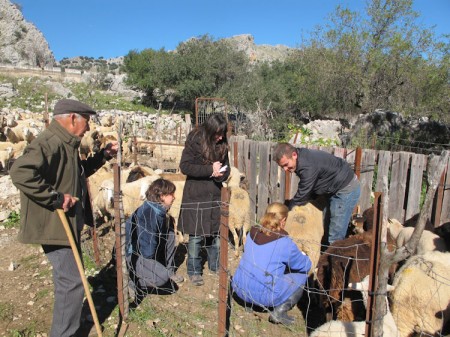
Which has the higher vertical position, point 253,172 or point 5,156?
point 253,172

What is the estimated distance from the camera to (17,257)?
531cm

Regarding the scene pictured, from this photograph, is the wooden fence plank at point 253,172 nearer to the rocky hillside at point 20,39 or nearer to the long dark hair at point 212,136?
the long dark hair at point 212,136

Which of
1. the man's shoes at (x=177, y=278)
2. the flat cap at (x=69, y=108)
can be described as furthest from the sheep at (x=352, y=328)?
the flat cap at (x=69, y=108)

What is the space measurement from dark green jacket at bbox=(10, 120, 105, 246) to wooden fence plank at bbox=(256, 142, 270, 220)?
11.9 ft

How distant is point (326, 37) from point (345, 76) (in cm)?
306

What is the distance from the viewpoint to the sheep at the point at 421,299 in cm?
318

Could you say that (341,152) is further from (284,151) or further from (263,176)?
(284,151)

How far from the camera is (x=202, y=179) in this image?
168 inches

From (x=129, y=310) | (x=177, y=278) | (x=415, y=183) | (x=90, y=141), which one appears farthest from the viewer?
(x=90, y=141)

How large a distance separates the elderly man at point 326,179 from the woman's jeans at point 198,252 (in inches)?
45.3

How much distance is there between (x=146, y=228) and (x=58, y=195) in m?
1.44

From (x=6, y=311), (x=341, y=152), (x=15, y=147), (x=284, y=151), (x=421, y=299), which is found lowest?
(x=6, y=311)

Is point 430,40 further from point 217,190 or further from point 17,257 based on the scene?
point 17,257

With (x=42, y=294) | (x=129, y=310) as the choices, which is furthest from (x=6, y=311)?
(x=129, y=310)
